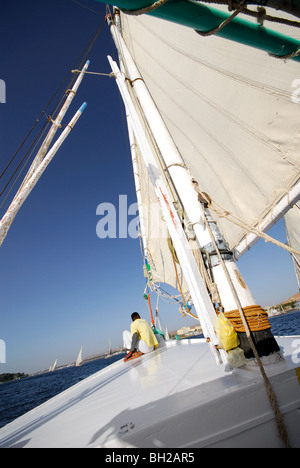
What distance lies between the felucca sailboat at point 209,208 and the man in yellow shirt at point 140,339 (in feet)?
4.52

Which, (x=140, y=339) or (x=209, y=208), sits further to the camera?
(x=140, y=339)

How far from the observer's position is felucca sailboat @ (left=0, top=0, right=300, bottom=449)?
123 cm

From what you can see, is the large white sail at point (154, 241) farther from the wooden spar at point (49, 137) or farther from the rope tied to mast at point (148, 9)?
the rope tied to mast at point (148, 9)

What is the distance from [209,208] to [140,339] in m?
4.83

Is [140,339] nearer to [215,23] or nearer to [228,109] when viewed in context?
[228,109]

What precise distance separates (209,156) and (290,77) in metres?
2.44

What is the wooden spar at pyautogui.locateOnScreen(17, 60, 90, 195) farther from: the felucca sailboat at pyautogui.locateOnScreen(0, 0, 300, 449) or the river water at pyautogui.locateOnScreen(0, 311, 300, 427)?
the river water at pyautogui.locateOnScreen(0, 311, 300, 427)

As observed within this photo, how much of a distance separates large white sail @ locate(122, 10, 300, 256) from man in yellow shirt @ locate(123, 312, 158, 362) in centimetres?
357

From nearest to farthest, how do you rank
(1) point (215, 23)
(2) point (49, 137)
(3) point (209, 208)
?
1. (1) point (215, 23)
2. (3) point (209, 208)
3. (2) point (49, 137)

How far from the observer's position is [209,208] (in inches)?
108

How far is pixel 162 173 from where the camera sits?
3.28m

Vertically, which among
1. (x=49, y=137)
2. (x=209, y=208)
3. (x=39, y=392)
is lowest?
(x=39, y=392)

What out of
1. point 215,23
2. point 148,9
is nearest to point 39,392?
point 148,9

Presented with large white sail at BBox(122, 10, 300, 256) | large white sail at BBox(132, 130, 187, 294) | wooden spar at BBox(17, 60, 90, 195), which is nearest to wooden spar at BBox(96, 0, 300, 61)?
large white sail at BBox(122, 10, 300, 256)
